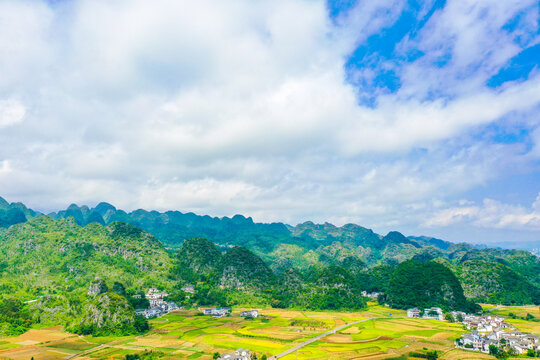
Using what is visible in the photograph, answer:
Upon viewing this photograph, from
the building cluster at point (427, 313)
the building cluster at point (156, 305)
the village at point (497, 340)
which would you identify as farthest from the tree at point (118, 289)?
the village at point (497, 340)

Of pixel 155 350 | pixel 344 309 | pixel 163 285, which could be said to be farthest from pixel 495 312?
pixel 163 285

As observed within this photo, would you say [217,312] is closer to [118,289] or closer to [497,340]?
[118,289]

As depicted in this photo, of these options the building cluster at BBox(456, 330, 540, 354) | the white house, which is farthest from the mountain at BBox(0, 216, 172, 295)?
the building cluster at BBox(456, 330, 540, 354)

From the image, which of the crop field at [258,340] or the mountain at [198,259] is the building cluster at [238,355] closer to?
the crop field at [258,340]

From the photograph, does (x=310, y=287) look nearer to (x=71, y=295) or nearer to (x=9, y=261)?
(x=71, y=295)

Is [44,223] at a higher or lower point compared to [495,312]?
higher

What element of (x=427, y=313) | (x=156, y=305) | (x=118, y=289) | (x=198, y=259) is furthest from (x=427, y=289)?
(x=118, y=289)

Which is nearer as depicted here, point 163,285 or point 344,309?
point 344,309
